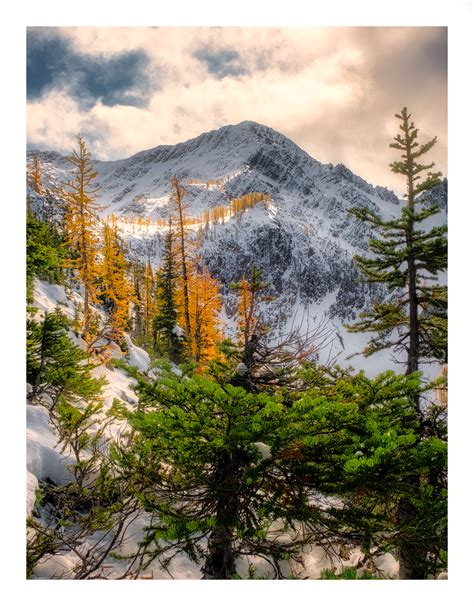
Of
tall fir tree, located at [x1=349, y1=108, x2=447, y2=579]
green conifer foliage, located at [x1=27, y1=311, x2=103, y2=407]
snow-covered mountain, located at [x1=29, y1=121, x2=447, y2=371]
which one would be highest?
snow-covered mountain, located at [x1=29, y1=121, x2=447, y2=371]

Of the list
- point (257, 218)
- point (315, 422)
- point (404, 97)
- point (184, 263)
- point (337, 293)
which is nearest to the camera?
point (315, 422)

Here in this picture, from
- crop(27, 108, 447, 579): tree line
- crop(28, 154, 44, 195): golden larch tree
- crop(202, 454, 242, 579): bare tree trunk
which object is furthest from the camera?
crop(28, 154, 44, 195): golden larch tree

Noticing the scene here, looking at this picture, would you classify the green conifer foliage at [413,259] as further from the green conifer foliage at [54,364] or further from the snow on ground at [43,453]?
the snow on ground at [43,453]

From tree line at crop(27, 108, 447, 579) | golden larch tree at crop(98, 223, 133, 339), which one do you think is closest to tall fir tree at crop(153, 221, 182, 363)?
golden larch tree at crop(98, 223, 133, 339)

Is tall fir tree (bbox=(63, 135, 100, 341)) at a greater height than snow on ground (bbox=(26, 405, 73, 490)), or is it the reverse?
tall fir tree (bbox=(63, 135, 100, 341))

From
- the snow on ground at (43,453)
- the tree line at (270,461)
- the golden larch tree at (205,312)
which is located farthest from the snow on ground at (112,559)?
the golden larch tree at (205,312)

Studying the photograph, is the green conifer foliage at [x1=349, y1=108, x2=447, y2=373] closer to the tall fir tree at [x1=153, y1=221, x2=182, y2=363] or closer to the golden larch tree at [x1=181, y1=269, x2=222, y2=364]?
the golden larch tree at [x1=181, y1=269, x2=222, y2=364]

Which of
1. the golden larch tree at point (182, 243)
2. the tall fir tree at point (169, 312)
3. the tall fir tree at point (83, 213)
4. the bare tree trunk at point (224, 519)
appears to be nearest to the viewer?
the bare tree trunk at point (224, 519)

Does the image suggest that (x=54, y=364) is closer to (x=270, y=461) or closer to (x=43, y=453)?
(x=43, y=453)

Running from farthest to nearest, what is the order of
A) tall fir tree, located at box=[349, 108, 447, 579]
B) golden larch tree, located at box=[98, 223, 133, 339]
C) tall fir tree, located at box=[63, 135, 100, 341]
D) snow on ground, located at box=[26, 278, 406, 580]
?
golden larch tree, located at box=[98, 223, 133, 339] → tall fir tree, located at box=[63, 135, 100, 341] → tall fir tree, located at box=[349, 108, 447, 579] → snow on ground, located at box=[26, 278, 406, 580]
